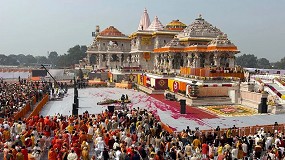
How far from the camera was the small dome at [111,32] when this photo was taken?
207 feet

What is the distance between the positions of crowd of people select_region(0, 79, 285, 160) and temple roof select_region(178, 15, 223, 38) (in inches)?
1300

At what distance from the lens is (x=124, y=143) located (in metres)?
11.8

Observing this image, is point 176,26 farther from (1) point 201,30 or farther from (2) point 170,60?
(2) point 170,60

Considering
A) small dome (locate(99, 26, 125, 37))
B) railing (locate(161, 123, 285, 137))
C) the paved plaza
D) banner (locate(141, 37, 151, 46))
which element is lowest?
the paved plaza

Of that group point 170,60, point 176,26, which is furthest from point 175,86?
point 176,26

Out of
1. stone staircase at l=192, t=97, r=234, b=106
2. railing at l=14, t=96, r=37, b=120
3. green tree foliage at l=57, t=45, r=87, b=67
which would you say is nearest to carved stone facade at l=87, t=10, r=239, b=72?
stone staircase at l=192, t=97, r=234, b=106

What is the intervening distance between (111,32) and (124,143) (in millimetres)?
54101

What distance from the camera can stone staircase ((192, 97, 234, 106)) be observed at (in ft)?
A: 86.8

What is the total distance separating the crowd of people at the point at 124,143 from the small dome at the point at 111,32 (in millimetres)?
48709

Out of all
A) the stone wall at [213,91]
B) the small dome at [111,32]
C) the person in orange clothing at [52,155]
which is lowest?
the person in orange clothing at [52,155]

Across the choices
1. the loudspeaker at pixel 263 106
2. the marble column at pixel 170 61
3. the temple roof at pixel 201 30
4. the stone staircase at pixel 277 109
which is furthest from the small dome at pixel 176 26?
the stone staircase at pixel 277 109

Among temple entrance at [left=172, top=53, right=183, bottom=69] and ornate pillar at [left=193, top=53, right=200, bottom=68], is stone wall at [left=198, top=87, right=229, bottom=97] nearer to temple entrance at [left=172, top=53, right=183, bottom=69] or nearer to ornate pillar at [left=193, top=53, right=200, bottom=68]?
ornate pillar at [left=193, top=53, right=200, bottom=68]

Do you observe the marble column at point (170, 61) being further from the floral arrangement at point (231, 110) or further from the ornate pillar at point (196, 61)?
the floral arrangement at point (231, 110)

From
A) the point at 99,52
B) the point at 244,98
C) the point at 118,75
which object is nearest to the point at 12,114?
the point at 244,98
